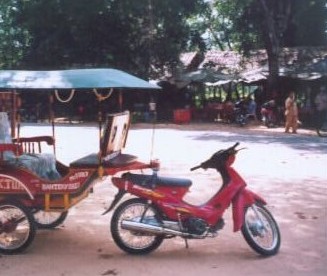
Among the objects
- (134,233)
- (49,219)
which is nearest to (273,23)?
(49,219)

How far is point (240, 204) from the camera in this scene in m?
5.35

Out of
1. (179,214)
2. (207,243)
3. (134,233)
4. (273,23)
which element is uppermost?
(273,23)

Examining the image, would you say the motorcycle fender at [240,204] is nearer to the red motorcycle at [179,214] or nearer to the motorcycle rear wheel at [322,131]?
the red motorcycle at [179,214]

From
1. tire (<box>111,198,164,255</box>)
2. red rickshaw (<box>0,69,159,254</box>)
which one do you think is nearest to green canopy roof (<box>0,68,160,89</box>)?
red rickshaw (<box>0,69,159,254</box>)

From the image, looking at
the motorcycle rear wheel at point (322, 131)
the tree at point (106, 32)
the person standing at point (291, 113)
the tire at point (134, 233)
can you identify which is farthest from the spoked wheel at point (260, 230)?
the tree at point (106, 32)

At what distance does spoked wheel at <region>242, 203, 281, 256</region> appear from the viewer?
5324mm

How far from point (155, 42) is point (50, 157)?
2275 centimetres

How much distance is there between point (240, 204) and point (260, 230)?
34cm

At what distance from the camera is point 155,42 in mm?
28406

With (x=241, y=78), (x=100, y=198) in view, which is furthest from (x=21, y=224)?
(x=241, y=78)

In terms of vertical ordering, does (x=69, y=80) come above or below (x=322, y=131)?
above

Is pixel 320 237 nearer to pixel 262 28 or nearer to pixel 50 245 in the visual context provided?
pixel 50 245

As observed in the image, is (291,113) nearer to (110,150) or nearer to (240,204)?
(110,150)

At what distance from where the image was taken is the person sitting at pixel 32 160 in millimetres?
5781
